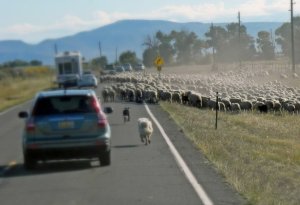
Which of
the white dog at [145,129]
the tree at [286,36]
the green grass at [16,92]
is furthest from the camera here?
the tree at [286,36]

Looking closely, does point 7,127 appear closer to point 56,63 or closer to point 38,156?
point 38,156

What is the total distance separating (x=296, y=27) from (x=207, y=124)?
128m

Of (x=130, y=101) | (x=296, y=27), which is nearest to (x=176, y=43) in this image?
(x=296, y=27)

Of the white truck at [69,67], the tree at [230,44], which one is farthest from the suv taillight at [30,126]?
the tree at [230,44]

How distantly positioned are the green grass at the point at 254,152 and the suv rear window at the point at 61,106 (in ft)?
9.16

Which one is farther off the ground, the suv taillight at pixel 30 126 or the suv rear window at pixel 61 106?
the suv rear window at pixel 61 106

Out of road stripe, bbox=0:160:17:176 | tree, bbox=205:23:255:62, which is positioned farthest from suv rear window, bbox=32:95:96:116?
tree, bbox=205:23:255:62

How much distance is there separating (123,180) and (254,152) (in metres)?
7.17

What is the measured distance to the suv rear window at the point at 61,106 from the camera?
53.0 ft

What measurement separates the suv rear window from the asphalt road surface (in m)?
1.14

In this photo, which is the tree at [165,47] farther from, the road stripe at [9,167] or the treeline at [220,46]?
the road stripe at [9,167]

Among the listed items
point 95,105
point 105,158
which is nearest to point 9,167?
point 105,158

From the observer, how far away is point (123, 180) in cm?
1464

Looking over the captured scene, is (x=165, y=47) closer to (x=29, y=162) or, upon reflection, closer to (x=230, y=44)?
(x=230, y=44)
